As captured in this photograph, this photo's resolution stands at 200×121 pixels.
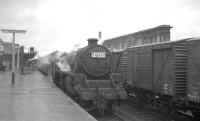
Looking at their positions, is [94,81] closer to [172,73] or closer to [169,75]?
[169,75]

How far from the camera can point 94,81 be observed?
13.5 m

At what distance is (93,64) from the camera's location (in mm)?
14008

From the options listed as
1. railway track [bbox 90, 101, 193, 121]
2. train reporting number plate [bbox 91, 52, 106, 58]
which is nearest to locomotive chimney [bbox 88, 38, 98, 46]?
train reporting number plate [bbox 91, 52, 106, 58]

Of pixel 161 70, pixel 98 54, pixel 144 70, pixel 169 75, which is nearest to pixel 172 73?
pixel 169 75

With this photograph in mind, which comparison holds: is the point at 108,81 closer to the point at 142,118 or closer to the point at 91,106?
the point at 91,106

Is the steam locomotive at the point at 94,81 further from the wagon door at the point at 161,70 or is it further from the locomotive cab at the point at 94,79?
the wagon door at the point at 161,70

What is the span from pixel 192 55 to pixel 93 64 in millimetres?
5052

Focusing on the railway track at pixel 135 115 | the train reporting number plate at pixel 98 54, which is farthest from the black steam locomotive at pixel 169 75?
the train reporting number plate at pixel 98 54

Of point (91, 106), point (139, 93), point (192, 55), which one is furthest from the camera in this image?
point (139, 93)

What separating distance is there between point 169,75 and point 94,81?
367cm

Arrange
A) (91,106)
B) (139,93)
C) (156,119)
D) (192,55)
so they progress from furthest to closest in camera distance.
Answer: (139,93)
(91,106)
(156,119)
(192,55)

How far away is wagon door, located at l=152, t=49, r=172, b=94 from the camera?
11.3 meters

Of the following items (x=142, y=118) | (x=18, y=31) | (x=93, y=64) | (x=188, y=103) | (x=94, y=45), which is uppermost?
(x=18, y=31)

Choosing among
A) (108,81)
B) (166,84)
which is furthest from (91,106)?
(166,84)
